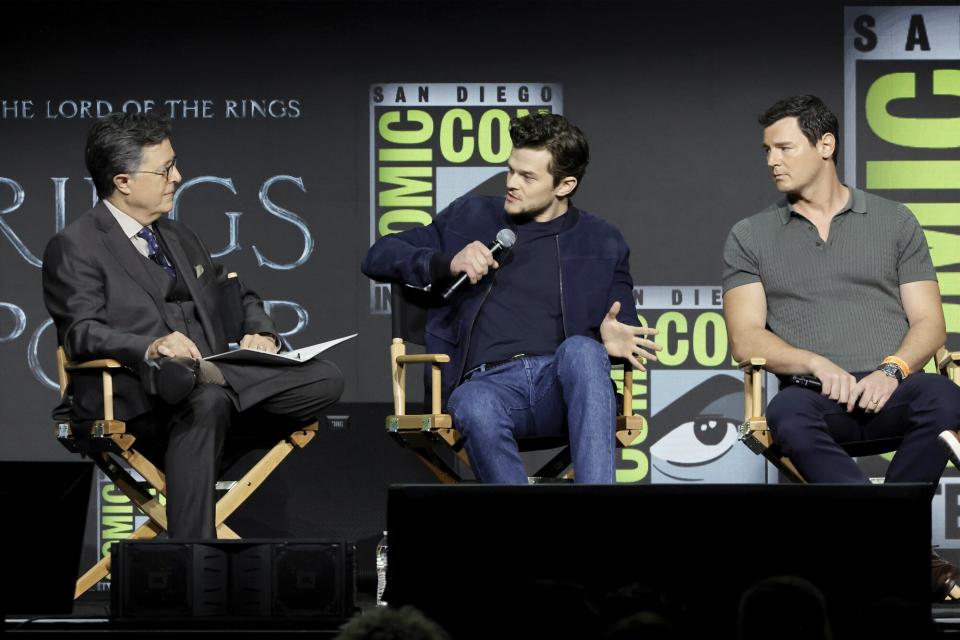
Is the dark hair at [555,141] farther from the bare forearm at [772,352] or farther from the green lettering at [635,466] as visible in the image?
the green lettering at [635,466]

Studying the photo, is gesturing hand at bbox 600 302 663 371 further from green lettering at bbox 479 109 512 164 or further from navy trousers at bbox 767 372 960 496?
green lettering at bbox 479 109 512 164

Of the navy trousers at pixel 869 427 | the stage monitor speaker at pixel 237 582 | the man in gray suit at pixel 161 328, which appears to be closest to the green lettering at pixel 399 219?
the man in gray suit at pixel 161 328

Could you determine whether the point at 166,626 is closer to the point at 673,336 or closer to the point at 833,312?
the point at 833,312

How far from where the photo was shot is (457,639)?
216 cm

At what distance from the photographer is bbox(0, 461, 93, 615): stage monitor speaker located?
8.35ft

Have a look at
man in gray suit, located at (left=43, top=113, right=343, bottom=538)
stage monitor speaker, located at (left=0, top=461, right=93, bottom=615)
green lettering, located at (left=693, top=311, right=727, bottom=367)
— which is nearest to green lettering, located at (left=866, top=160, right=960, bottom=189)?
green lettering, located at (left=693, top=311, right=727, bottom=367)

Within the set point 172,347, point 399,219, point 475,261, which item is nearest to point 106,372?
point 172,347

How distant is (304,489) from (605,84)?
1.84 metres

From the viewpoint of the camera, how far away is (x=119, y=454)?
142 inches

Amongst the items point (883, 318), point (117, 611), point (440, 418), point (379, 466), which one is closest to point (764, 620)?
point (117, 611)

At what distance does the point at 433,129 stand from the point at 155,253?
1568mm

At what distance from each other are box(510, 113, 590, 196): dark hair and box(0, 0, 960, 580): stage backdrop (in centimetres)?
140

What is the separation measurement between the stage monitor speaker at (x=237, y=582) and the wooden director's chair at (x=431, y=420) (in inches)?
37.2

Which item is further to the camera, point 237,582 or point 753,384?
point 753,384
